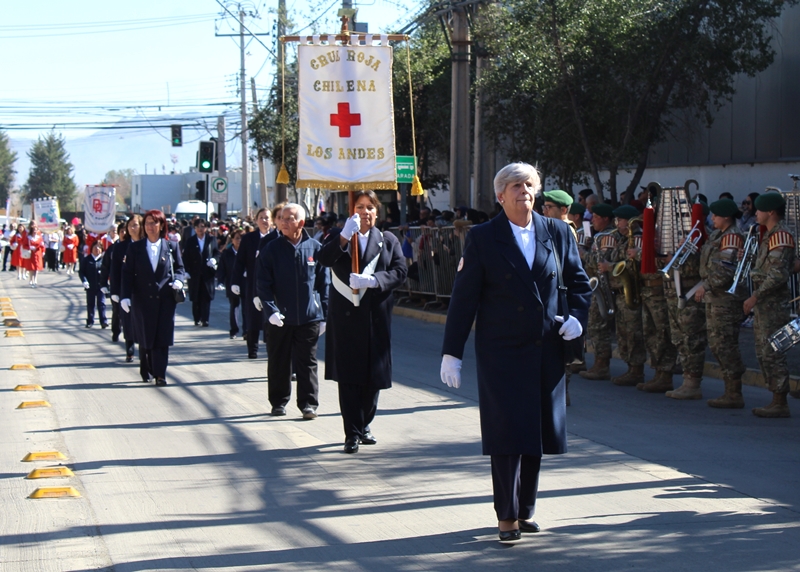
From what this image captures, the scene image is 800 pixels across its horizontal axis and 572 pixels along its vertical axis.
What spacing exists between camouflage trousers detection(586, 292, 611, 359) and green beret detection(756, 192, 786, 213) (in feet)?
8.46

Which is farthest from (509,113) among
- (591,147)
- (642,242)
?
(642,242)

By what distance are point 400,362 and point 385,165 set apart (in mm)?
5112

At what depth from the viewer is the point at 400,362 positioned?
1401 centimetres

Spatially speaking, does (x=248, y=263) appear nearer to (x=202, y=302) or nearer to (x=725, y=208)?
(x=202, y=302)

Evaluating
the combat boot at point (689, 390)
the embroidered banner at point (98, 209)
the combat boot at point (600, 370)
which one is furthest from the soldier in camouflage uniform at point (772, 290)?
the embroidered banner at point (98, 209)

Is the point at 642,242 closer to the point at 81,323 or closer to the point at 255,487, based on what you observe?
the point at 255,487

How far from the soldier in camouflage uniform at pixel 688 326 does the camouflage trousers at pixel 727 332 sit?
1.55 ft

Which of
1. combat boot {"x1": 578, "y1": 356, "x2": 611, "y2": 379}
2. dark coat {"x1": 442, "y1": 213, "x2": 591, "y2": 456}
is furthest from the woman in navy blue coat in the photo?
combat boot {"x1": 578, "y1": 356, "x2": 611, "y2": 379}

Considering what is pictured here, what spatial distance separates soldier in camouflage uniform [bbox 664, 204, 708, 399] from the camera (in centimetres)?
1063

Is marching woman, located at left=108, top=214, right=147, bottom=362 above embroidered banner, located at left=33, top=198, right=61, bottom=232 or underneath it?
underneath

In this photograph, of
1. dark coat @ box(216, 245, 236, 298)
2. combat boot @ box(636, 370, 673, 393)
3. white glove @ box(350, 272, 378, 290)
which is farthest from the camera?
dark coat @ box(216, 245, 236, 298)

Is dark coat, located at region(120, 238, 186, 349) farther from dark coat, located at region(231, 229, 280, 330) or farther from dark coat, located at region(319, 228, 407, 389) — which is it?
dark coat, located at region(319, 228, 407, 389)

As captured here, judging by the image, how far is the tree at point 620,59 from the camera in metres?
17.4

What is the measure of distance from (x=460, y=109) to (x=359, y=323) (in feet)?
46.1
